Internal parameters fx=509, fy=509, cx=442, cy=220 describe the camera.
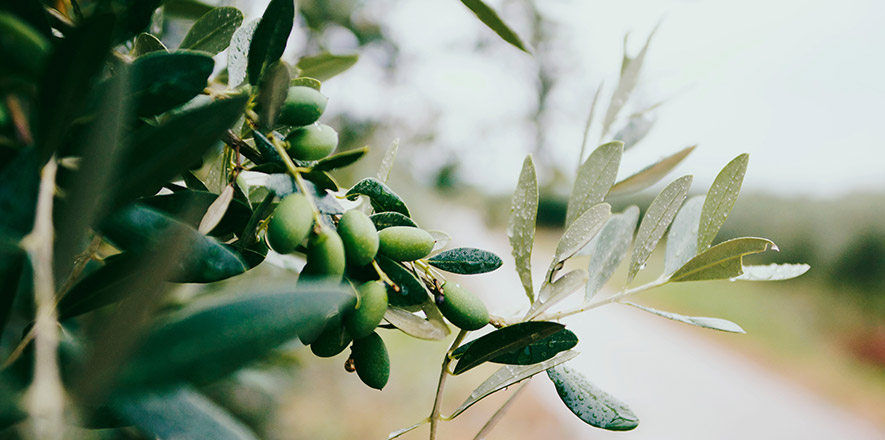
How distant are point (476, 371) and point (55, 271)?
16.6 ft

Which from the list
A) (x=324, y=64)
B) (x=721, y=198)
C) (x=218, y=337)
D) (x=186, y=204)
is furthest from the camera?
(x=324, y=64)

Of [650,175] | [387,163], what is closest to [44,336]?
[387,163]

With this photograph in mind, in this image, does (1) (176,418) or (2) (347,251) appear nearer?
(1) (176,418)

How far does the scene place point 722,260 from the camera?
0.35 meters

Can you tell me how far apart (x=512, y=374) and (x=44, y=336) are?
250 millimetres

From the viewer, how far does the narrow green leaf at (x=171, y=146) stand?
0.17 m

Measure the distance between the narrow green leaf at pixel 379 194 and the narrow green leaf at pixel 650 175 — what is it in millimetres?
235

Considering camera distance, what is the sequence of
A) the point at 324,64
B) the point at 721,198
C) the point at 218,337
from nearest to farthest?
the point at 218,337 → the point at 721,198 → the point at 324,64

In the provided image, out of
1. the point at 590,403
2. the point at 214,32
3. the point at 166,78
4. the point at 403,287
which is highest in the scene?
the point at 214,32

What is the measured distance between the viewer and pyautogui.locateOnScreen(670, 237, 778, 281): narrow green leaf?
13.6 inches

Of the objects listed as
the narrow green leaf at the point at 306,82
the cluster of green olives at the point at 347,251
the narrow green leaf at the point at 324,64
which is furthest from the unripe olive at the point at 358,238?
the narrow green leaf at the point at 324,64

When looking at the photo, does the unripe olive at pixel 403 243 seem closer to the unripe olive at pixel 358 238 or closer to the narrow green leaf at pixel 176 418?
the unripe olive at pixel 358 238

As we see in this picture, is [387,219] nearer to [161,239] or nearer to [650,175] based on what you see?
[161,239]

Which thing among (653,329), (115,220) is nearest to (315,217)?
(115,220)
